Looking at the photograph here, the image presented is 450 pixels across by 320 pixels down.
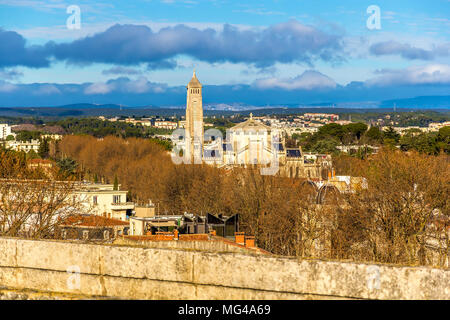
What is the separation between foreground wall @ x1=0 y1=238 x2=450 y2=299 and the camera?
7824mm

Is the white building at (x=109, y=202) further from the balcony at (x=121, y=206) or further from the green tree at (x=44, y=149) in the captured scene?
the green tree at (x=44, y=149)

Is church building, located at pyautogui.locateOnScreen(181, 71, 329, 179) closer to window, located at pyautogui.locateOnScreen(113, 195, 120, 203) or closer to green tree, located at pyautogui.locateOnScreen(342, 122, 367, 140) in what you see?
window, located at pyautogui.locateOnScreen(113, 195, 120, 203)

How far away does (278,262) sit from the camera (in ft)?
27.2

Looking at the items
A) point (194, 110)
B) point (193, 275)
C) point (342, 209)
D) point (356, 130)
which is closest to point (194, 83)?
point (194, 110)

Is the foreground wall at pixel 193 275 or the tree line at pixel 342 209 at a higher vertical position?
the foreground wall at pixel 193 275

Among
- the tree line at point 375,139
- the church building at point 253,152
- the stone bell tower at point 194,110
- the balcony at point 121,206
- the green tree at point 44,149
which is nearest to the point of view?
the balcony at point 121,206

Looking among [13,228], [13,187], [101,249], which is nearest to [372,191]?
[13,187]

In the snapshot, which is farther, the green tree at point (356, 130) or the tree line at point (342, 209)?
the green tree at point (356, 130)

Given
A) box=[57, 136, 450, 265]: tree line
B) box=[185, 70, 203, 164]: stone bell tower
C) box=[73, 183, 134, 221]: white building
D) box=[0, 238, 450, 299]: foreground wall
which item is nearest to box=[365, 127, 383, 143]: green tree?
box=[185, 70, 203, 164]: stone bell tower

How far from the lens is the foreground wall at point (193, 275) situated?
7.82m

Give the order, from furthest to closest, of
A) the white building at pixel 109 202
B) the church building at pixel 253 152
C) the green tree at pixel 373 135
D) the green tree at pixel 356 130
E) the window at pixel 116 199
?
the green tree at pixel 356 130 < the green tree at pixel 373 135 < the church building at pixel 253 152 < the window at pixel 116 199 < the white building at pixel 109 202

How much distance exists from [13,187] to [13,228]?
10.4 metres

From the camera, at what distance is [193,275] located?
8.62 meters

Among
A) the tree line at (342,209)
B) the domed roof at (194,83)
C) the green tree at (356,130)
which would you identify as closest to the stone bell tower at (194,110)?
the domed roof at (194,83)
